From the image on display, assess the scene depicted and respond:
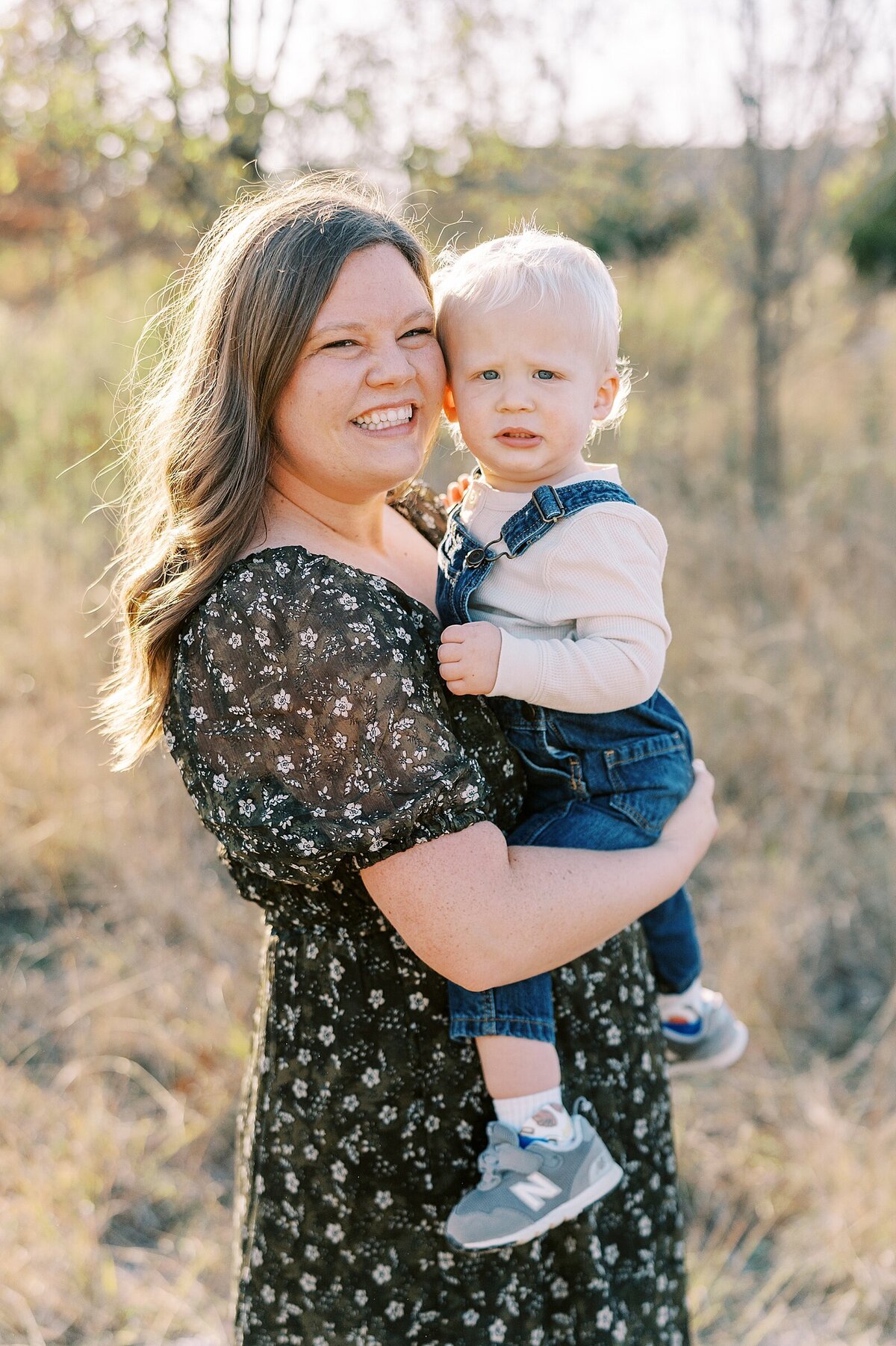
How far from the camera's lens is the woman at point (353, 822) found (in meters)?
1.32

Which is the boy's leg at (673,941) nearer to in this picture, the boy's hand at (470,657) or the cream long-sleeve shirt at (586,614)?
the cream long-sleeve shirt at (586,614)

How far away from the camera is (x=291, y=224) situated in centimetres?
142

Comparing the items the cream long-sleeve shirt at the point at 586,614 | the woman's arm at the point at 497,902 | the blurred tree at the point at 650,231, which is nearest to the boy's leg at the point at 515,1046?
the woman's arm at the point at 497,902

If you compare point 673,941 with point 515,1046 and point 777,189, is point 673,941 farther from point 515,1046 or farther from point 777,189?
point 777,189

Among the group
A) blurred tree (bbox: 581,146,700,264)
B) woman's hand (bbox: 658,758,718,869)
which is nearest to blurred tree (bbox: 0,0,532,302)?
woman's hand (bbox: 658,758,718,869)

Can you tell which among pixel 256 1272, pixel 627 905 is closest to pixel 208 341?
pixel 627 905

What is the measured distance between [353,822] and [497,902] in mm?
194

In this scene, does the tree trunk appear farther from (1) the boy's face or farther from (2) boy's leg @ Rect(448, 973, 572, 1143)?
(2) boy's leg @ Rect(448, 973, 572, 1143)

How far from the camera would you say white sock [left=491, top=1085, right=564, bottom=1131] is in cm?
152

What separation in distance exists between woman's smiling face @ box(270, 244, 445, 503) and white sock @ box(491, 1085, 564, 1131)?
815 millimetres

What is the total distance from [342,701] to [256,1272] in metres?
0.92

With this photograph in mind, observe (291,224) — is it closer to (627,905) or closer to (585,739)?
(585,739)

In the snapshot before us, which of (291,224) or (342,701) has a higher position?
(291,224)

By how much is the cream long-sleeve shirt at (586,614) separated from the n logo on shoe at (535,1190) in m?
0.60
